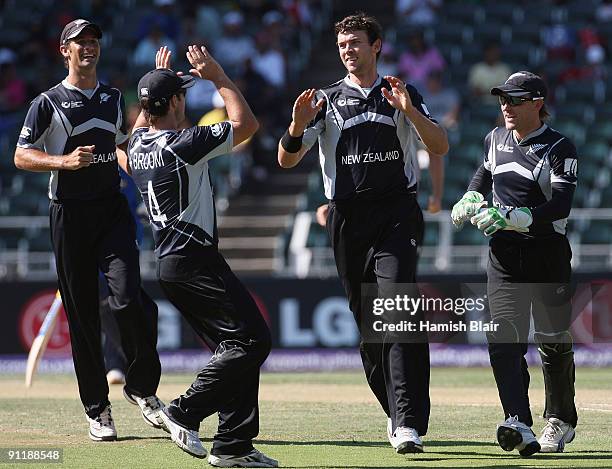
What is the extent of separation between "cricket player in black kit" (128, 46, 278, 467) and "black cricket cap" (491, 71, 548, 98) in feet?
5.32

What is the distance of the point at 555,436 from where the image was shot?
334 inches

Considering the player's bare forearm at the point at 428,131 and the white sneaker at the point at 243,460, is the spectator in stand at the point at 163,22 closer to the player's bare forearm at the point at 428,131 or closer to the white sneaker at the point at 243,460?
the player's bare forearm at the point at 428,131

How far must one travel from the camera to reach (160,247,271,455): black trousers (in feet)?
25.6

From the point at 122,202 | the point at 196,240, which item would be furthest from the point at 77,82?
the point at 196,240

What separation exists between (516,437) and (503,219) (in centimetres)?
128

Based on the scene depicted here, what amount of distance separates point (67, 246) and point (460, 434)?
295cm

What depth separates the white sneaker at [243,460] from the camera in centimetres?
776

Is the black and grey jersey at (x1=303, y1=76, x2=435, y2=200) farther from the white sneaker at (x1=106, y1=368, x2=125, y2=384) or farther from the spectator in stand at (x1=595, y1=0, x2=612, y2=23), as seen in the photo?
the spectator in stand at (x1=595, y1=0, x2=612, y2=23)

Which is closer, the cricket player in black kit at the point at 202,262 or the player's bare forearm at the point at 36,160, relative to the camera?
the cricket player in black kit at the point at 202,262

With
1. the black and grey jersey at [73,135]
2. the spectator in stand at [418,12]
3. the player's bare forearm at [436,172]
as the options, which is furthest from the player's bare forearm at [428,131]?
the spectator in stand at [418,12]

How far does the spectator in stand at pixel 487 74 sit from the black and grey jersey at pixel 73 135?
483 inches

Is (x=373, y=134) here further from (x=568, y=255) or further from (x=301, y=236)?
(x=301, y=236)

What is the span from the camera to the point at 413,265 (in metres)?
8.54

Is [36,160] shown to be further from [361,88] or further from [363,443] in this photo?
[363,443]
